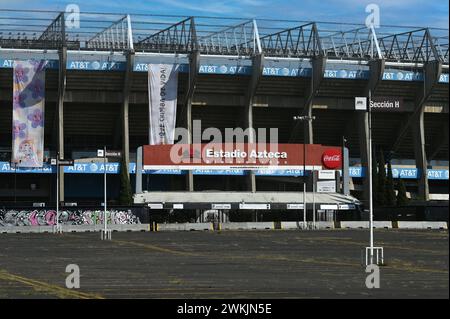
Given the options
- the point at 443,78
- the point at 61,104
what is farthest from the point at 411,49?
the point at 61,104

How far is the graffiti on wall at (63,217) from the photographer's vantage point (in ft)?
195

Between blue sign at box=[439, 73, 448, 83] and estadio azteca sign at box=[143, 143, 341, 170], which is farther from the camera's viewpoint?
blue sign at box=[439, 73, 448, 83]

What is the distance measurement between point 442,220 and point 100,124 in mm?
40869

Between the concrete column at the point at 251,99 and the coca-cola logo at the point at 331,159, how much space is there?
8.91 meters

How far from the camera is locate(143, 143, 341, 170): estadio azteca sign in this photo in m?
70.4

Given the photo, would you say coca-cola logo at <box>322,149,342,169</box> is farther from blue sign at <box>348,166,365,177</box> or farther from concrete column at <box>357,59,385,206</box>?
blue sign at <box>348,166,365,177</box>

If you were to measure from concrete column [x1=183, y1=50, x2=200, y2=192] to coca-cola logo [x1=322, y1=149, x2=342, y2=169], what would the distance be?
14995 millimetres

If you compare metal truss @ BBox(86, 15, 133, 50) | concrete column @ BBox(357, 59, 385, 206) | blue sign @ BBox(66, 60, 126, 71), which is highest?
metal truss @ BBox(86, 15, 133, 50)

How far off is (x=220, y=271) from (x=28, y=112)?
56.0 m

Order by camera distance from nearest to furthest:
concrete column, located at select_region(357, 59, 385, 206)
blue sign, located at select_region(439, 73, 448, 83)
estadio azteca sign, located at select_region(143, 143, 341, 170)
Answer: estadio azteca sign, located at select_region(143, 143, 341, 170) → concrete column, located at select_region(357, 59, 385, 206) → blue sign, located at select_region(439, 73, 448, 83)

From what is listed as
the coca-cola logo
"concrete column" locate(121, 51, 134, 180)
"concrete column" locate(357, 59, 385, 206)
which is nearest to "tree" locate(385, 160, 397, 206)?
"concrete column" locate(357, 59, 385, 206)

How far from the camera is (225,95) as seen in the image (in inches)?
3322

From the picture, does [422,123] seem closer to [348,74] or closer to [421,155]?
[421,155]

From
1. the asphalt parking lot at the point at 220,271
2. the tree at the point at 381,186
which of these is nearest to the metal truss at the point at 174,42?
the tree at the point at 381,186
